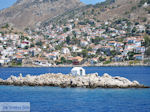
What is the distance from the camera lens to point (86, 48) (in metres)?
140

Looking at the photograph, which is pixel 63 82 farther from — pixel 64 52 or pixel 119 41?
pixel 119 41

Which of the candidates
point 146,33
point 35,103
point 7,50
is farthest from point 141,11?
point 35,103

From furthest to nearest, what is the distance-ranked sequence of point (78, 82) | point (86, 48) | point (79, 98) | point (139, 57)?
1. point (86, 48)
2. point (139, 57)
3. point (78, 82)
4. point (79, 98)

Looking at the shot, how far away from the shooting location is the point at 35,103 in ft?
107

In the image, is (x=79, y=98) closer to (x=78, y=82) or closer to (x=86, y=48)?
(x=78, y=82)

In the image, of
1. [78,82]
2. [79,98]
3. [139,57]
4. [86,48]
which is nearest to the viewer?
[79,98]

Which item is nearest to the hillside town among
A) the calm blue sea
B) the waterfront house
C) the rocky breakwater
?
the waterfront house

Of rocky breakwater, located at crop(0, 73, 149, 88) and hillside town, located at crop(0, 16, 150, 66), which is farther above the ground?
hillside town, located at crop(0, 16, 150, 66)

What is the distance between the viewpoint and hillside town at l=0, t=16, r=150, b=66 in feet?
384

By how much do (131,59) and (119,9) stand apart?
9028cm

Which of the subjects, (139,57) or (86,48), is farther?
(86,48)

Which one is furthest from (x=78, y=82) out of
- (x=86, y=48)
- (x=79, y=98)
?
(x=86, y=48)

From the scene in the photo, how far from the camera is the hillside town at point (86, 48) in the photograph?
117m

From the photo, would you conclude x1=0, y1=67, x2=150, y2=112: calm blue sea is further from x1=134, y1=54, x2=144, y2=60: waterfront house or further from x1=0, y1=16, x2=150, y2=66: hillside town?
x1=134, y1=54, x2=144, y2=60: waterfront house
